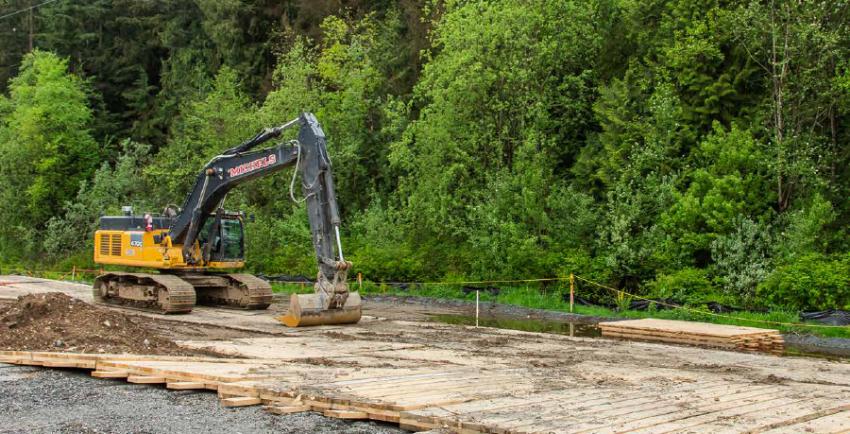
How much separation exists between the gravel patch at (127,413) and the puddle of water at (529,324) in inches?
439

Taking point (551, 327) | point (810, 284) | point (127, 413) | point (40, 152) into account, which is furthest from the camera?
point (40, 152)

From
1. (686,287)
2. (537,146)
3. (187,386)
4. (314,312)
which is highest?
(537,146)

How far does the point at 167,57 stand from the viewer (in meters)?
58.8

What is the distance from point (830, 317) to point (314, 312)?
11.8m

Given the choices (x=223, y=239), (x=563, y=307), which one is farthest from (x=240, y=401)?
(x=563, y=307)

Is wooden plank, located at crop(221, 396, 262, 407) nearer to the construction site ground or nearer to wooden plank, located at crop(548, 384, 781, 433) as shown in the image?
the construction site ground

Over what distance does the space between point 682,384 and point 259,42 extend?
42.2 m

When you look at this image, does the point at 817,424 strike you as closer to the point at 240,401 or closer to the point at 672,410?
the point at 672,410

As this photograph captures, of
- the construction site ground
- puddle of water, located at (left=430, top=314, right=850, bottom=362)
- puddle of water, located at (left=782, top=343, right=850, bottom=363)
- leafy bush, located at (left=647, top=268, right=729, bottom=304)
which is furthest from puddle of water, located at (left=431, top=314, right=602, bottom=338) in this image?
puddle of water, located at (left=782, top=343, right=850, bottom=363)

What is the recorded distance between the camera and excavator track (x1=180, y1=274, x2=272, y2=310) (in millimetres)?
22078

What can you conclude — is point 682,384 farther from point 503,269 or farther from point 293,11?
point 293,11

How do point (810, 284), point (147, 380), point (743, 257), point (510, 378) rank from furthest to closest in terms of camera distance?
point (743, 257), point (810, 284), point (510, 378), point (147, 380)

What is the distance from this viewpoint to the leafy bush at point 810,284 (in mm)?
20312

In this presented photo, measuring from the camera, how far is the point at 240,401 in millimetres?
9836
